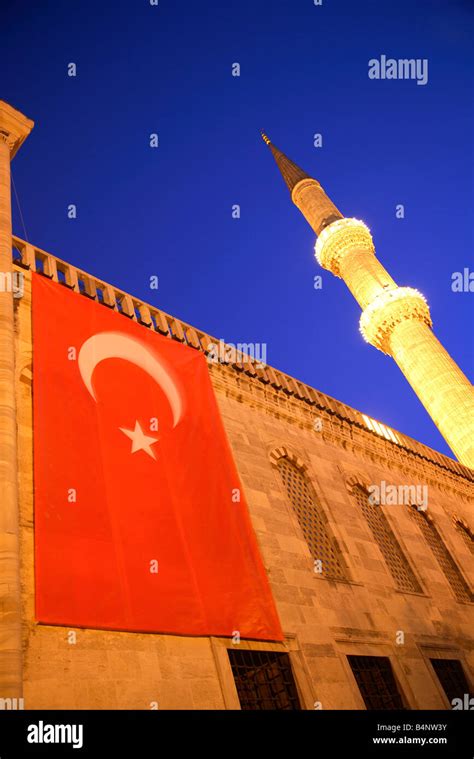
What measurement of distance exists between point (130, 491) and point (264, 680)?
280 centimetres

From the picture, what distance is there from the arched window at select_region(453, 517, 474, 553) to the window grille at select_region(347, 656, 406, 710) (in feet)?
23.5

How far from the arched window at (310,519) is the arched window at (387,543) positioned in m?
1.68

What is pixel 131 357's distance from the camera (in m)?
9.06

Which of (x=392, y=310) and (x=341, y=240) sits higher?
(x=341, y=240)

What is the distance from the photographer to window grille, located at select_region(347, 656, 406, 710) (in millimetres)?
8414

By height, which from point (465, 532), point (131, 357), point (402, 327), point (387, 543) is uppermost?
point (402, 327)

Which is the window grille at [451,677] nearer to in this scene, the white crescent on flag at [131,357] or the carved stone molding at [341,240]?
the white crescent on flag at [131,357]

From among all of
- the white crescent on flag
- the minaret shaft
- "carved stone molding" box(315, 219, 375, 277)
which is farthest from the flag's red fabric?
"carved stone molding" box(315, 219, 375, 277)

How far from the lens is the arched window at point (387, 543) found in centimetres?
1155

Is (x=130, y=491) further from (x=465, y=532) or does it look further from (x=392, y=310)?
(x=392, y=310)

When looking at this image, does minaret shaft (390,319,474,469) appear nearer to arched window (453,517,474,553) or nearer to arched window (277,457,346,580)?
arched window (453,517,474,553)

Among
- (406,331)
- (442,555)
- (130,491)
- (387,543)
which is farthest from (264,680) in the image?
(406,331)

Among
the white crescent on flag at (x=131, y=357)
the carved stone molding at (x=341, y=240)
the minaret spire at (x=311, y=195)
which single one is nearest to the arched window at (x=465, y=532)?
the white crescent on flag at (x=131, y=357)

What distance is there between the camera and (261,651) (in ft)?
24.1
